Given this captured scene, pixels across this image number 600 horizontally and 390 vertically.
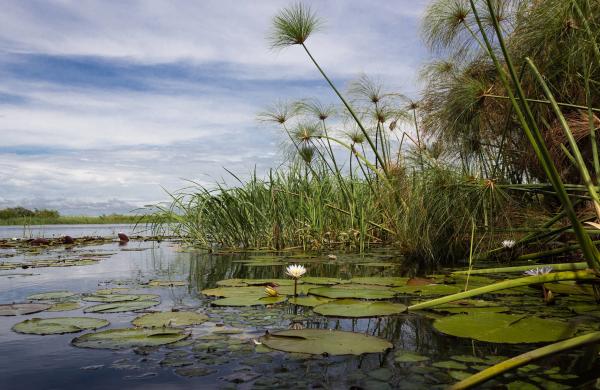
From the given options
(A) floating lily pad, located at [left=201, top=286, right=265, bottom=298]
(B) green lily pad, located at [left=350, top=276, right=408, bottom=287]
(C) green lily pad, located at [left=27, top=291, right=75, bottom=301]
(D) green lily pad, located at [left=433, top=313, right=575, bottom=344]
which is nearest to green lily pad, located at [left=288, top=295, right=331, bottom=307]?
(A) floating lily pad, located at [left=201, top=286, right=265, bottom=298]

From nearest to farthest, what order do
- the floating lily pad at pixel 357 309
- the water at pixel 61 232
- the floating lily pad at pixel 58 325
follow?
1. the floating lily pad at pixel 58 325
2. the floating lily pad at pixel 357 309
3. the water at pixel 61 232

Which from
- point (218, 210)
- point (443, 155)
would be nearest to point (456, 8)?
point (443, 155)

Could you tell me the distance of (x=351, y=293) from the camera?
3.02 metres

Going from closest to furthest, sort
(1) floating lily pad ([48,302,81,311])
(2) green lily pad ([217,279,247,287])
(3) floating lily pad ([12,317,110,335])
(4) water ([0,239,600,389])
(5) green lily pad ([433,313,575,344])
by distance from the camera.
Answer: (4) water ([0,239,600,389]) → (5) green lily pad ([433,313,575,344]) → (3) floating lily pad ([12,317,110,335]) → (1) floating lily pad ([48,302,81,311]) → (2) green lily pad ([217,279,247,287])

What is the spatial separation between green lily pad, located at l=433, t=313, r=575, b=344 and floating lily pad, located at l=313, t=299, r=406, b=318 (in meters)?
0.33

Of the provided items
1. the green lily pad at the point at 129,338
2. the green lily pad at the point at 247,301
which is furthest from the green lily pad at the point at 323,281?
the green lily pad at the point at 129,338

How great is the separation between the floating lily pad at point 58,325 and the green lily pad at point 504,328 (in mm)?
1773

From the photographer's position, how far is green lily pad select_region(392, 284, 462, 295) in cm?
302

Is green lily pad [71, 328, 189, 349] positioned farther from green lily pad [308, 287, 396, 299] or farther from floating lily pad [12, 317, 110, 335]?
green lily pad [308, 287, 396, 299]

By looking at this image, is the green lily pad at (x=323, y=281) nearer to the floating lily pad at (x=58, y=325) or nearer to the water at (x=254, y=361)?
the water at (x=254, y=361)

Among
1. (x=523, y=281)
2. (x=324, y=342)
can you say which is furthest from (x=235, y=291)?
(x=523, y=281)

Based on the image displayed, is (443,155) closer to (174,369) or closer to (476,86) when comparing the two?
(476,86)

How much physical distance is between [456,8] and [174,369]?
5.28 m

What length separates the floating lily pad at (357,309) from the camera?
243cm
